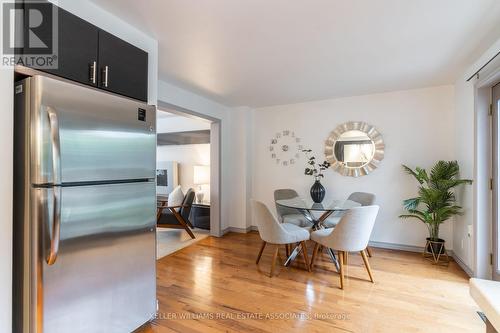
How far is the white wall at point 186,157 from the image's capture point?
5784 mm

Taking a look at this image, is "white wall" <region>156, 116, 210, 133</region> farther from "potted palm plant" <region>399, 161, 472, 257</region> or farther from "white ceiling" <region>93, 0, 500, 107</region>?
"potted palm plant" <region>399, 161, 472, 257</region>

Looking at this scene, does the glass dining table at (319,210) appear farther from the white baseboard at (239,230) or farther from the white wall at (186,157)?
the white wall at (186,157)

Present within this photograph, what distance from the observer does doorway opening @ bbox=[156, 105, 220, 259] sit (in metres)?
4.28

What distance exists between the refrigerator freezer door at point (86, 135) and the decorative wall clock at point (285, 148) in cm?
299

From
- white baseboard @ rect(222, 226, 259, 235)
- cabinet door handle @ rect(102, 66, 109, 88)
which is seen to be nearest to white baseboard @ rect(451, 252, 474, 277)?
white baseboard @ rect(222, 226, 259, 235)

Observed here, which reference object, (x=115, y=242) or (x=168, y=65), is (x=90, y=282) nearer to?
(x=115, y=242)

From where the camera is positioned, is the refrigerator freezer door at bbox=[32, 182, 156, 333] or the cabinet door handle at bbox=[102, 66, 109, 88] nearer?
the refrigerator freezer door at bbox=[32, 182, 156, 333]

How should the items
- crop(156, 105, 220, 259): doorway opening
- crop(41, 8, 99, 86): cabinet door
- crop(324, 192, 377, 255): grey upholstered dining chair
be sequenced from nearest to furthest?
crop(41, 8, 99, 86): cabinet door, crop(324, 192, 377, 255): grey upholstered dining chair, crop(156, 105, 220, 259): doorway opening

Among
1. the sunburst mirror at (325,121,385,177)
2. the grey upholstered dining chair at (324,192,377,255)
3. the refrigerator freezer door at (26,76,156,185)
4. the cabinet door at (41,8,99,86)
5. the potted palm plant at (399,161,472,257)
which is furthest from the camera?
the sunburst mirror at (325,121,385,177)

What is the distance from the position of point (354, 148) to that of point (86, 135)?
3.66 meters

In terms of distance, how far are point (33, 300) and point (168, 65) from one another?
230 centimetres

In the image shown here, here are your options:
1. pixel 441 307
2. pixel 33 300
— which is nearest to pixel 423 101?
pixel 441 307

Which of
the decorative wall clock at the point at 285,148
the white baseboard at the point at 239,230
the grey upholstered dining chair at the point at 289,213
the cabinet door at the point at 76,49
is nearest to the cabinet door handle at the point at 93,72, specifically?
the cabinet door at the point at 76,49

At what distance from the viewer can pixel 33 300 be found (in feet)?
4.10
